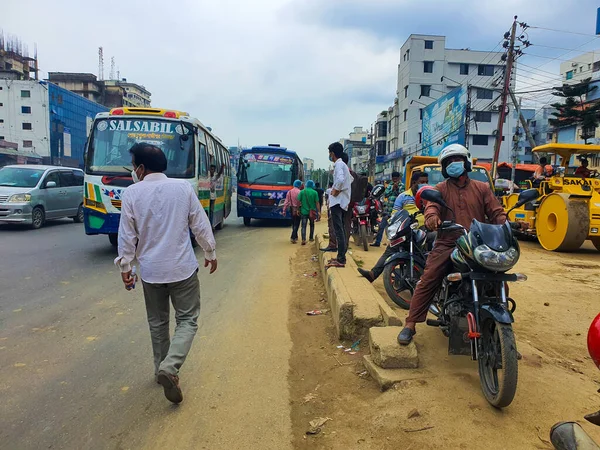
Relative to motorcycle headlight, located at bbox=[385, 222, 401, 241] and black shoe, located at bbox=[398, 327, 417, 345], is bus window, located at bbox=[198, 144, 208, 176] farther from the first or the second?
black shoe, located at bbox=[398, 327, 417, 345]

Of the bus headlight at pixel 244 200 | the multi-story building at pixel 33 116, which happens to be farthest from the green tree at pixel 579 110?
the multi-story building at pixel 33 116

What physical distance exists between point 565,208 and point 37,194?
1399 cm

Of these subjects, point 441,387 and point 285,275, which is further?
point 285,275

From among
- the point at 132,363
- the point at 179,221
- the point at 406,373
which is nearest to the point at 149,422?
the point at 132,363

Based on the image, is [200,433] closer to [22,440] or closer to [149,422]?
[149,422]

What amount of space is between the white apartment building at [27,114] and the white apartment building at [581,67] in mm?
69582

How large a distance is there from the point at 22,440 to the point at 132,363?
1.19 meters

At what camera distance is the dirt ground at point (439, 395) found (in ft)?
8.45

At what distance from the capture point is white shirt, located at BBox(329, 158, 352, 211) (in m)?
6.45

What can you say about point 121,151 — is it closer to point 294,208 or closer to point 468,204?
point 294,208

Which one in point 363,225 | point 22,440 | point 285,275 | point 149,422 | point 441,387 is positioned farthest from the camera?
point 363,225

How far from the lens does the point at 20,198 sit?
12.3 m

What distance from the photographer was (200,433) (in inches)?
108

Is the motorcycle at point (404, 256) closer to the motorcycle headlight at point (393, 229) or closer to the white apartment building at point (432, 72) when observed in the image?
the motorcycle headlight at point (393, 229)
